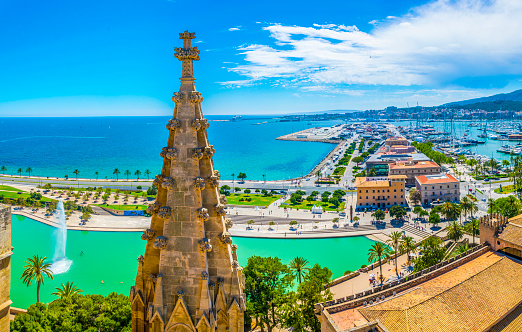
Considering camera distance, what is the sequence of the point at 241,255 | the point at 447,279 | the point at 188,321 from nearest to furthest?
1. the point at 188,321
2. the point at 447,279
3. the point at 241,255

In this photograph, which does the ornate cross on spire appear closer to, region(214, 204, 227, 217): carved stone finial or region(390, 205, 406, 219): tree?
region(214, 204, 227, 217): carved stone finial

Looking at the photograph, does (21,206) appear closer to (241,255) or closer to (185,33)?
(241,255)

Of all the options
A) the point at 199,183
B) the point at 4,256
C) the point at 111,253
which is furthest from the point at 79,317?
the point at 111,253

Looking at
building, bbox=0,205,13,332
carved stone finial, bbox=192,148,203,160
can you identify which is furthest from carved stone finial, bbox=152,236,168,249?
building, bbox=0,205,13,332

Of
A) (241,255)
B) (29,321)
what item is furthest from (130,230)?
(29,321)

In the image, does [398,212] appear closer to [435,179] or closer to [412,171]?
[435,179]

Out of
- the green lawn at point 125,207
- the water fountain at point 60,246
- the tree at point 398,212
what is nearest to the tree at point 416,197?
the tree at point 398,212
